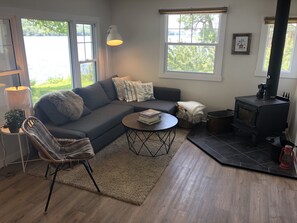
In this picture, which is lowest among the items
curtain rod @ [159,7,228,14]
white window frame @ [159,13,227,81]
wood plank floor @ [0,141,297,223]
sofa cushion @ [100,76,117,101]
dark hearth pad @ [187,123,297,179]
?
wood plank floor @ [0,141,297,223]

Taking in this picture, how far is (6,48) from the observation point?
310 cm

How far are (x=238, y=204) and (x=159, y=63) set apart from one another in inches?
127

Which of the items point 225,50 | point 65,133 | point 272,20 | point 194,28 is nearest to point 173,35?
point 194,28

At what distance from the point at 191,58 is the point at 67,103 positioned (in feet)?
8.38

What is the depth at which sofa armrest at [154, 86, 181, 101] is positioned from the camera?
483 centimetres

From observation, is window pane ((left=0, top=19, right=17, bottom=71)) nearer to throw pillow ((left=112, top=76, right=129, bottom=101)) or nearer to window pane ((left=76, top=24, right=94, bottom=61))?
window pane ((left=76, top=24, right=94, bottom=61))

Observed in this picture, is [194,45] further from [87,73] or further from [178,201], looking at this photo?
[178,201]

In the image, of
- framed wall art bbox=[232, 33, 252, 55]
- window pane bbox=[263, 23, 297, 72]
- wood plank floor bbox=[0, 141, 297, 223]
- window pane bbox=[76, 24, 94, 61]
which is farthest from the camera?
window pane bbox=[76, 24, 94, 61]

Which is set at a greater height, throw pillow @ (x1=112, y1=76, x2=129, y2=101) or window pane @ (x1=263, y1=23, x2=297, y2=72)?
window pane @ (x1=263, y1=23, x2=297, y2=72)

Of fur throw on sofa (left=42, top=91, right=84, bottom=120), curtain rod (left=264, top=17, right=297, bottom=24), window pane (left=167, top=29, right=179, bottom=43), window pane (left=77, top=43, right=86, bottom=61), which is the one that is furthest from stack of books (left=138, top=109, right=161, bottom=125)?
curtain rod (left=264, top=17, right=297, bottom=24)

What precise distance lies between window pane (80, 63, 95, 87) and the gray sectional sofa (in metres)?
0.36

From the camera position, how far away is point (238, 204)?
251 cm

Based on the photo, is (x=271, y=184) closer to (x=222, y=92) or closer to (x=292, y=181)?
(x=292, y=181)

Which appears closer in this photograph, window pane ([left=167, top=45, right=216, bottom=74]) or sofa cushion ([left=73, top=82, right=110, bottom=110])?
sofa cushion ([left=73, top=82, right=110, bottom=110])
